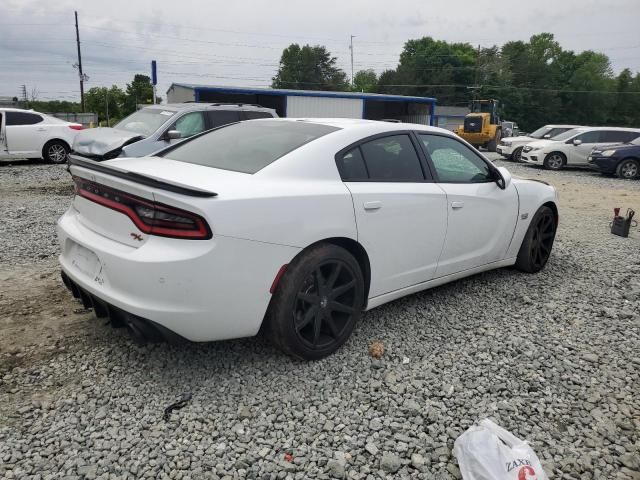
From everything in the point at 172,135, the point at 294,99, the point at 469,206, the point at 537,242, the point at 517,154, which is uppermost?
the point at 294,99

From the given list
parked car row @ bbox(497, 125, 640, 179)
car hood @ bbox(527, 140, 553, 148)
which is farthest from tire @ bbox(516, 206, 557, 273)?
car hood @ bbox(527, 140, 553, 148)

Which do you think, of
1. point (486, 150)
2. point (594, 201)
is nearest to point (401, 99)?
point (486, 150)

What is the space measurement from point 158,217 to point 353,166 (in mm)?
1324

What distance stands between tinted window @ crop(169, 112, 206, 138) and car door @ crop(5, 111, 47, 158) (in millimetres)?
5856

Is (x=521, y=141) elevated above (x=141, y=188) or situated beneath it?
elevated above

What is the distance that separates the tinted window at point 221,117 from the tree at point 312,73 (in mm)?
79969

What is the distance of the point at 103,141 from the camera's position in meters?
8.88

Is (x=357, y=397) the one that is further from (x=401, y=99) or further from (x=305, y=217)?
(x=401, y=99)

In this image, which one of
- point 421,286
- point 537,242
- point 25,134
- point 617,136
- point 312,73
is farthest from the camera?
point 312,73

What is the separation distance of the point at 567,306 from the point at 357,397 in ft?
7.87

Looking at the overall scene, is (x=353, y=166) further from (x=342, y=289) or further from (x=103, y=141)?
(x=103, y=141)

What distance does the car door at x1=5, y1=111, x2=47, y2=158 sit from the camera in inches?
489

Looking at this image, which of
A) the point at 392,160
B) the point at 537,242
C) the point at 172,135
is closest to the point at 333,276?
the point at 392,160

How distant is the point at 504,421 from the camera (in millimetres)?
2637
